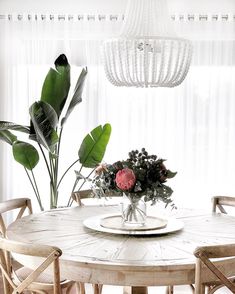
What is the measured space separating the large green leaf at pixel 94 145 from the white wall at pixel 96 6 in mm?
1226

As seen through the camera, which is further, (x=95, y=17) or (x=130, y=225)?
(x=95, y=17)

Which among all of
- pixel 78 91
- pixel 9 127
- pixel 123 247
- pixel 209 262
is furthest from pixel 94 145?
pixel 209 262

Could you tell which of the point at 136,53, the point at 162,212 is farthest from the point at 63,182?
the point at 136,53

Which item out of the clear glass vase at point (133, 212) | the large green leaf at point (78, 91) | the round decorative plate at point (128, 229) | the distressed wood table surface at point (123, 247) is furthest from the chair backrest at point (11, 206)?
the large green leaf at point (78, 91)

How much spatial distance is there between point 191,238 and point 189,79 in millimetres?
2300

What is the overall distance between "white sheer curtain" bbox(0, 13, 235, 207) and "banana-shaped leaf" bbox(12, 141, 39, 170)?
66cm

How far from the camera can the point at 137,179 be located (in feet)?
8.82

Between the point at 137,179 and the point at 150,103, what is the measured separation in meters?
2.08

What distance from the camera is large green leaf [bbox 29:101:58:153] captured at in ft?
12.7

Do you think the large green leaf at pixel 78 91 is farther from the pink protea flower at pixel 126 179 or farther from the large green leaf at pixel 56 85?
the pink protea flower at pixel 126 179

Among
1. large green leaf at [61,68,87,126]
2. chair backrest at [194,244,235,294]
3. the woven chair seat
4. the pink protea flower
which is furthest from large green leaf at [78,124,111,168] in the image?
chair backrest at [194,244,235,294]

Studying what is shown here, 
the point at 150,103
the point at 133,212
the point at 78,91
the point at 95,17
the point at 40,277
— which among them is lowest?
the point at 40,277

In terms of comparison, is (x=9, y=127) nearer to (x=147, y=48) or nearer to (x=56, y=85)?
(x=56, y=85)

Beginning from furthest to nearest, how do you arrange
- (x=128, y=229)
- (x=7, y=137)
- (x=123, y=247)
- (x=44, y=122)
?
(x=7, y=137) < (x=44, y=122) < (x=128, y=229) < (x=123, y=247)
